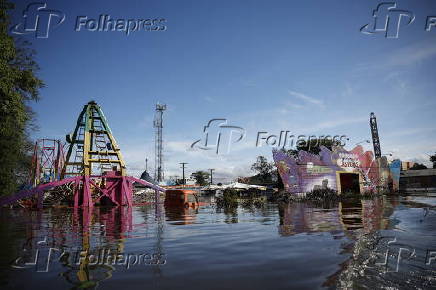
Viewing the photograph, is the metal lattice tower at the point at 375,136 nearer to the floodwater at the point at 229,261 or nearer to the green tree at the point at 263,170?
the green tree at the point at 263,170

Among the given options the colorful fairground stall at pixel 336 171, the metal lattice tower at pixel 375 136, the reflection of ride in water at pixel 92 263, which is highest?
the metal lattice tower at pixel 375 136

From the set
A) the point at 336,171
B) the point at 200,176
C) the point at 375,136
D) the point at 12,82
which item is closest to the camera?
the point at 12,82

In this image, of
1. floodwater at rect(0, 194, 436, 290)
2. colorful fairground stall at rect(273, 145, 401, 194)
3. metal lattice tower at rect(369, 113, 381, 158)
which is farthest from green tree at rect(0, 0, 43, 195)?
metal lattice tower at rect(369, 113, 381, 158)

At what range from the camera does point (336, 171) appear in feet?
124

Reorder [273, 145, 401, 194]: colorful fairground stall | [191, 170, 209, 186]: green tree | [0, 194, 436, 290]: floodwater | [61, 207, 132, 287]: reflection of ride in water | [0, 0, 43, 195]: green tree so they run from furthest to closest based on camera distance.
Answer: [191, 170, 209, 186]: green tree → [273, 145, 401, 194]: colorful fairground stall → [0, 0, 43, 195]: green tree → [61, 207, 132, 287]: reflection of ride in water → [0, 194, 436, 290]: floodwater

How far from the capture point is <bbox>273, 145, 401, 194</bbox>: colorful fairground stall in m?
35.0

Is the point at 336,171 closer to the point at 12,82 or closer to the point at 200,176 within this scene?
the point at 12,82

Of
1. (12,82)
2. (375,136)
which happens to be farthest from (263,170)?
(12,82)

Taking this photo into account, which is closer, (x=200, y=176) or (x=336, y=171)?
(x=336, y=171)

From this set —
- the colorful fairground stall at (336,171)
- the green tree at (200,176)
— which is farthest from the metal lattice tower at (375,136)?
the green tree at (200,176)

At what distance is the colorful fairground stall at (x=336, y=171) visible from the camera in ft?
115

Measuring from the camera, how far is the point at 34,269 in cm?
539

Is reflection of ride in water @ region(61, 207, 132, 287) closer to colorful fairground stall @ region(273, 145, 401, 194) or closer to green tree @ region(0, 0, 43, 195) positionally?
green tree @ region(0, 0, 43, 195)

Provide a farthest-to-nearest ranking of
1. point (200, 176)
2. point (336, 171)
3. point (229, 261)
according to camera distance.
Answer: point (200, 176) < point (336, 171) < point (229, 261)
